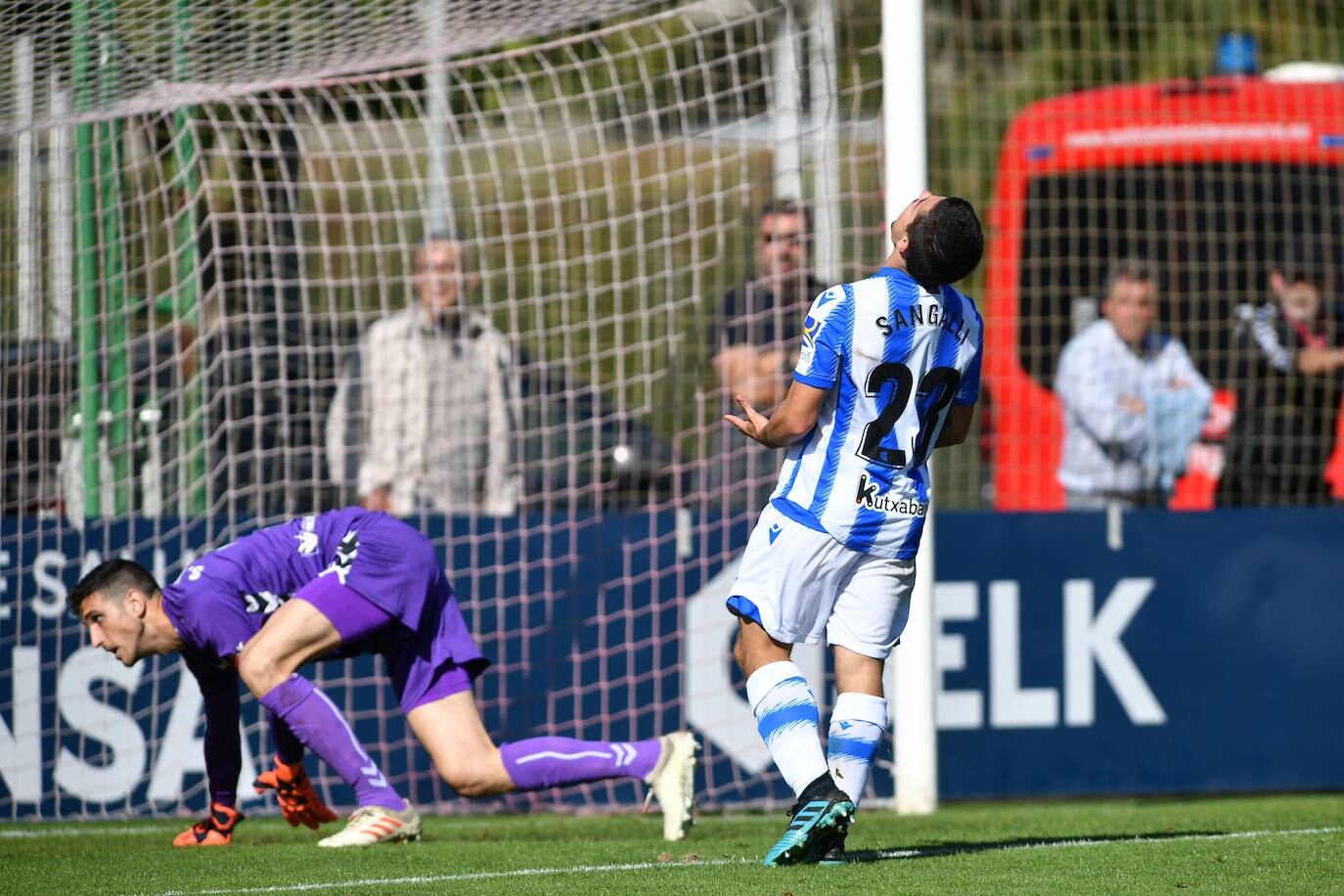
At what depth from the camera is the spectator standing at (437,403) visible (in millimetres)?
7785

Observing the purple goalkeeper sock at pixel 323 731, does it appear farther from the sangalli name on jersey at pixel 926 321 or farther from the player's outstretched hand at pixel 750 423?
the sangalli name on jersey at pixel 926 321

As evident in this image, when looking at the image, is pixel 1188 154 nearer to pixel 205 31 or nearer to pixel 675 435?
pixel 675 435

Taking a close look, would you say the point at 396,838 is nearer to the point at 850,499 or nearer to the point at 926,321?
the point at 850,499

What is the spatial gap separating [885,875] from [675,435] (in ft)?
13.1

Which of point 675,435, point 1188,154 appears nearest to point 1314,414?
point 1188,154

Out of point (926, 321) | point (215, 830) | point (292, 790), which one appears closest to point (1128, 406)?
point (926, 321)

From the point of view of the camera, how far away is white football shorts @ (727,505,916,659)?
461 centimetres

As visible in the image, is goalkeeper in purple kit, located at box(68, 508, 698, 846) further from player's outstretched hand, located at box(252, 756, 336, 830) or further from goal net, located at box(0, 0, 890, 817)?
goal net, located at box(0, 0, 890, 817)

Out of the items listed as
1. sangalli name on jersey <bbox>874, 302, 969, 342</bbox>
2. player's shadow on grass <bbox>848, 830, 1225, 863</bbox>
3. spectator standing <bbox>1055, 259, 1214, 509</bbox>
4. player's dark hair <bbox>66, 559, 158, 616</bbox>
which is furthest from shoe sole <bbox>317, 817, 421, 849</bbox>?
spectator standing <bbox>1055, 259, 1214, 509</bbox>

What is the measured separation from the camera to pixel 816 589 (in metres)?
4.63

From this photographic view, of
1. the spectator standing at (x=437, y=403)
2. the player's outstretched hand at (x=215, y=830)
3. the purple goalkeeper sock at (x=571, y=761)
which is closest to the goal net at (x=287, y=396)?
the spectator standing at (x=437, y=403)

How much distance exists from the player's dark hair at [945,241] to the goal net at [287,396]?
2687 millimetres

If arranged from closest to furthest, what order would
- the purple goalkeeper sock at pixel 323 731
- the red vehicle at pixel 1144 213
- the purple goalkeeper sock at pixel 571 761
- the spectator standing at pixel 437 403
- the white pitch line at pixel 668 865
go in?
the white pitch line at pixel 668 865 → the purple goalkeeper sock at pixel 323 731 → the purple goalkeeper sock at pixel 571 761 → the spectator standing at pixel 437 403 → the red vehicle at pixel 1144 213

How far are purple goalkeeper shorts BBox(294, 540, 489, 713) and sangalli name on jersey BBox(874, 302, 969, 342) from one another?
1790mm
